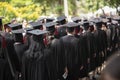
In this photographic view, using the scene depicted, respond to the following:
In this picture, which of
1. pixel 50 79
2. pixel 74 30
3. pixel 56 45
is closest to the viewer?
pixel 50 79

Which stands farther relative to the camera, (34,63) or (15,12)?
(15,12)

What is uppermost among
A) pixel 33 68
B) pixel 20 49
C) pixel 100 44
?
pixel 20 49

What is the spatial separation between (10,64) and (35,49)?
82 centimetres

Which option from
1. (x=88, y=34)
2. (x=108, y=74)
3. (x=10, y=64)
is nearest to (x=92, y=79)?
(x=88, y=34)

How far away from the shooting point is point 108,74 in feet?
3.51

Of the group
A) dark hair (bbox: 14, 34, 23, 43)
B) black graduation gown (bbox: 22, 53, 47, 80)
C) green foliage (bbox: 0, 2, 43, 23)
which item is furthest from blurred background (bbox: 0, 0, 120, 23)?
black graduation gown (bbox: 22, 53, 47, 80)

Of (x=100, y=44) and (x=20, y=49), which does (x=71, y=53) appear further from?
(x=100, y=44)

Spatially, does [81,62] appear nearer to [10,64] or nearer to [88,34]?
[88,34]

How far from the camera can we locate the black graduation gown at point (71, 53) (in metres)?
8.05

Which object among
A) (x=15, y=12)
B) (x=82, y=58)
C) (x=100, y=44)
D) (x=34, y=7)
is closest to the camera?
(x=82, y=58)

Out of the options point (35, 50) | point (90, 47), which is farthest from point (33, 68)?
point (90, 47)

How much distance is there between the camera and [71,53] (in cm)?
832

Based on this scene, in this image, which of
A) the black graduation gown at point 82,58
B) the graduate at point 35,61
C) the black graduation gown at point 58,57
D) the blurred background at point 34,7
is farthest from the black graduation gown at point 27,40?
the blurred background at point 34,7

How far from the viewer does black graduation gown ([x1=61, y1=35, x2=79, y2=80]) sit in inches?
317
